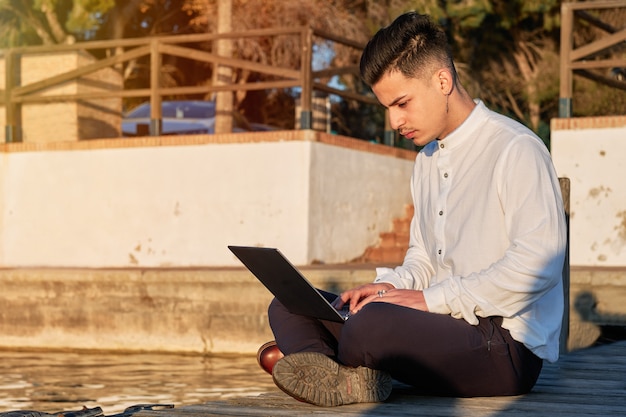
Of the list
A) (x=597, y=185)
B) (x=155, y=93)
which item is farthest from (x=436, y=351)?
(x=155, y=93)

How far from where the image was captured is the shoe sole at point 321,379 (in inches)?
144

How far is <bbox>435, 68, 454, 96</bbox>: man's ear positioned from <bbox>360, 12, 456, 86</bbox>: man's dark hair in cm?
2

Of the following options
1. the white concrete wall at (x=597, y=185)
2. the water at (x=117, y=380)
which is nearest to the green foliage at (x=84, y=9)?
the water at (x=117, y=380)

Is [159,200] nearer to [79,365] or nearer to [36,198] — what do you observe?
[36,198]

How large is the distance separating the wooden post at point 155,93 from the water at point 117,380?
3.15 m

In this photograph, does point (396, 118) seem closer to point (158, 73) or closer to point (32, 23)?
point (158, 73)

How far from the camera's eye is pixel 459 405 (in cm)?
369

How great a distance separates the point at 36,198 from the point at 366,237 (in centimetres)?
364

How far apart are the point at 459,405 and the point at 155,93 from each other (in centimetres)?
908

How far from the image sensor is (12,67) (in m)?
13.2

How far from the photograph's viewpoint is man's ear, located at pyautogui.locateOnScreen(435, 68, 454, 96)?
12.0 feet

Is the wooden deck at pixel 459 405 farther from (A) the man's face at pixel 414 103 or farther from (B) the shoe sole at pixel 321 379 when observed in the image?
(A) the man's face at pixel 414 103

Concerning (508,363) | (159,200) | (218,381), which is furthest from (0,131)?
(508,363)

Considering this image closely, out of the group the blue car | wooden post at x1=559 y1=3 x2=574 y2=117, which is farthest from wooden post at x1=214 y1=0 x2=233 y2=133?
wooden post at x1=559 y1=3 x2=574 y2=117
